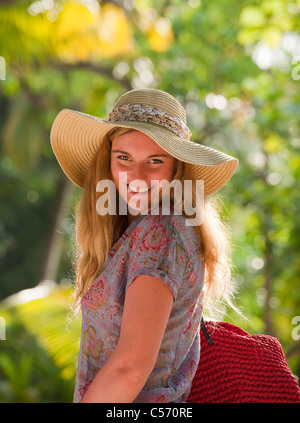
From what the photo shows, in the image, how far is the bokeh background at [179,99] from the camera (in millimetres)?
5746

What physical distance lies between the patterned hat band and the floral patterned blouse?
0.26m

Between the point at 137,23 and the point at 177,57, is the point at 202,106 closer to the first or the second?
the point at 177,57

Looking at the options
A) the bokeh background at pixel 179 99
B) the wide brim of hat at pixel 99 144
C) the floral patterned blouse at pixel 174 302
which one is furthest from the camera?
the bokeh background at pixel 179 99

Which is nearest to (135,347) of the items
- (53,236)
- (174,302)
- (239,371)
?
(174,302)

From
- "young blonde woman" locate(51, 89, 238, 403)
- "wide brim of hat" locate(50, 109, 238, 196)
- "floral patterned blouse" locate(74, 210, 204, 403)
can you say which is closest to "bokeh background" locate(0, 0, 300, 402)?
"wide brim of hat" locate(50, 109, 238, 196)

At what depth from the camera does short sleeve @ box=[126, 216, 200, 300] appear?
4.49ft

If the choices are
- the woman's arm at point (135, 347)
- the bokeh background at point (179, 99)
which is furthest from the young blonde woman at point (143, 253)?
the bokeh background at point (179, 99)

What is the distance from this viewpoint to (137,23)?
841 cm

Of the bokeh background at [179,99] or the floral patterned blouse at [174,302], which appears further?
the bokeh background at [179,99]

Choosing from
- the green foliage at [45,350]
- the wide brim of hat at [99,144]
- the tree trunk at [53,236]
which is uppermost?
the tree trunk at [53,236]

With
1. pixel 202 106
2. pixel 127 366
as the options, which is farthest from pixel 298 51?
pixel 127 366

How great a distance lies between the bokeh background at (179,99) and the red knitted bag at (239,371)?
6.48 ft

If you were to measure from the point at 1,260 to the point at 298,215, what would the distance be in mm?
11532

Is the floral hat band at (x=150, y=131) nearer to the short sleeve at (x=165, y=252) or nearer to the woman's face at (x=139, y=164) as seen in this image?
the woman's face at (x=139, y=164)
